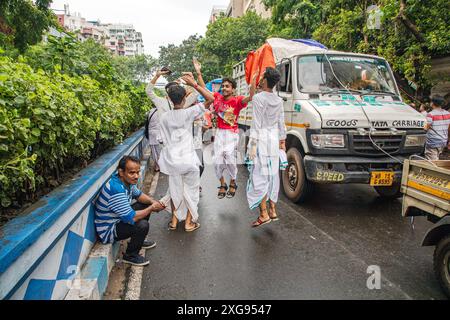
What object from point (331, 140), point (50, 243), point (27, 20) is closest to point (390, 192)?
point (331, 140)

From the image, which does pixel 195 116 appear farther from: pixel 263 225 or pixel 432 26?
pixel 432 26

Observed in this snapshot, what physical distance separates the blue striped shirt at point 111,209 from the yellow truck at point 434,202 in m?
2.64

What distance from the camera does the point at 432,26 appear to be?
26.2 feet

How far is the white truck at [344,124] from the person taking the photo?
4371 millimetres

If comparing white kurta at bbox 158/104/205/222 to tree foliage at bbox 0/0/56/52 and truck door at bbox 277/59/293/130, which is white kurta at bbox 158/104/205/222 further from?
tree foliage at bbox 0/0/56/52

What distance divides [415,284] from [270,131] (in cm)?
220

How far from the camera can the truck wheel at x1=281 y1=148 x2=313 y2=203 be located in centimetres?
484

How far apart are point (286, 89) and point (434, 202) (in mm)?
3189

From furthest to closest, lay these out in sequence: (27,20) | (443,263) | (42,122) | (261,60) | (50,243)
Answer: (27,20) → (261,60) → (443,263) → (42,122) → (50,243)

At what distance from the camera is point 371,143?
A: 4414 mm

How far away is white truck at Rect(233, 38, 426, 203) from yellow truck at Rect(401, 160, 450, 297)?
3.71ft

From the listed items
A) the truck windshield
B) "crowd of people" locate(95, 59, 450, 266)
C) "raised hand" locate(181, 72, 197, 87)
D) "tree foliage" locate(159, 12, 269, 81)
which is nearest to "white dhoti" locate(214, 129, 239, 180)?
"crowd of people" locate(95, 59, 450, 266)

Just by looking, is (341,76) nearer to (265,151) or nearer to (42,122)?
(265,151)
